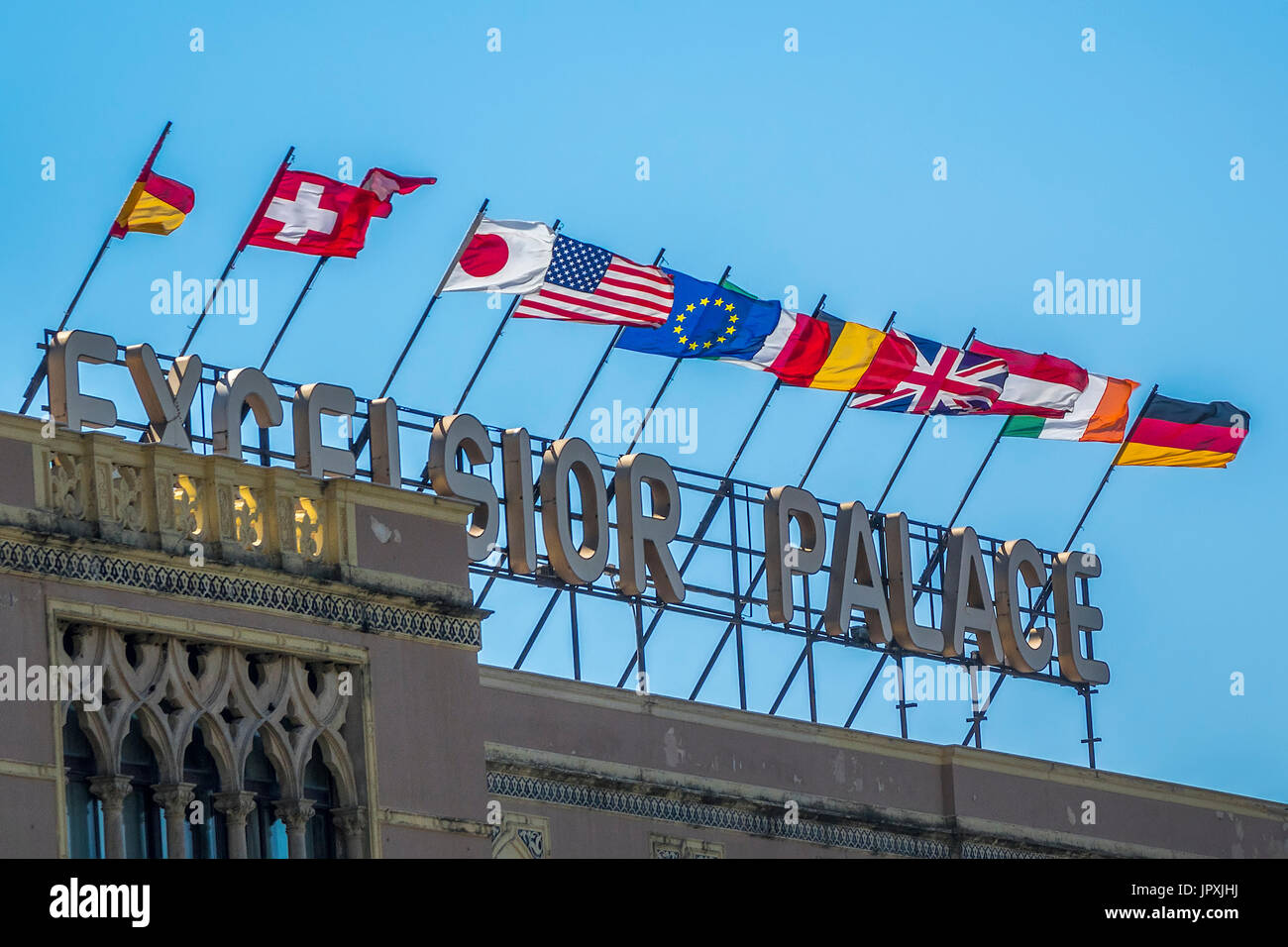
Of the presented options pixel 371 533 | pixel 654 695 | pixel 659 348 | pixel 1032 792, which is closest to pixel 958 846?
pixel 1032 792

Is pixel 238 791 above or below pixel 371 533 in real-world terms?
below

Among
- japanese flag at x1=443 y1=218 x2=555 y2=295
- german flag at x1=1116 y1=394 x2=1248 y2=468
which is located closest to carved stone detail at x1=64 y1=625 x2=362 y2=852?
japanese flag at x1=443 y1=218 x2=555 y2=295

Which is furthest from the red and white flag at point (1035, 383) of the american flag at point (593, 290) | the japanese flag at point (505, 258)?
the japanese flag at point (505, 258)

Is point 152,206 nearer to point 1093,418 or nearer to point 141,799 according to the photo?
point 141,799

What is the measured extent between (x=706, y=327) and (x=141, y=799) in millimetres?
17315

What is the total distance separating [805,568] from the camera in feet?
139

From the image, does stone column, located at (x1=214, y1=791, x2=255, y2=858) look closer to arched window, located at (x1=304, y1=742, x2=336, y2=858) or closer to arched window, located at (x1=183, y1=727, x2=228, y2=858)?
arched window, located at (x1=183, y1=727, x2=228, y2=858)

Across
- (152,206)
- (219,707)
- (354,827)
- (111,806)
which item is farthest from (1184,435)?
(111,806)

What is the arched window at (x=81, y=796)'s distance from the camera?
2883 cm

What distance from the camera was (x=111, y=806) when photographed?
28906mm
